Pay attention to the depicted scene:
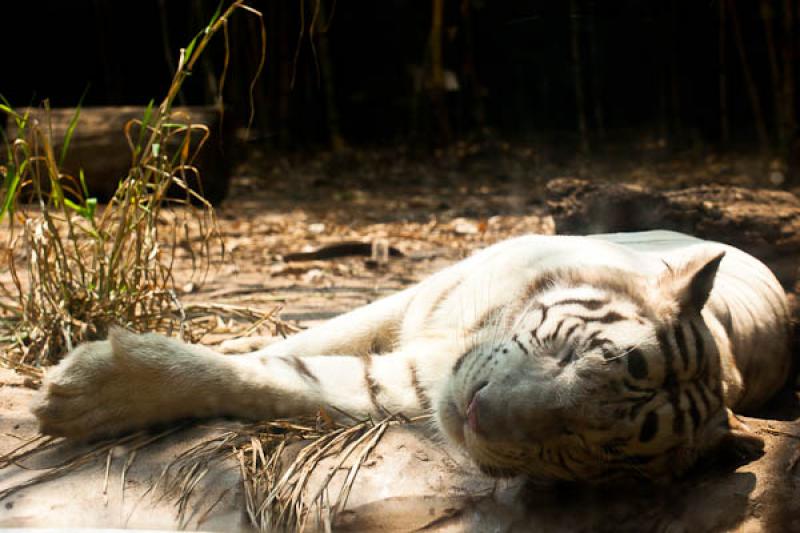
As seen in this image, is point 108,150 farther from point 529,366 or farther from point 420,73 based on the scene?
point 529,366

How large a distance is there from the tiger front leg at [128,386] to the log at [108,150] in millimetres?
3687

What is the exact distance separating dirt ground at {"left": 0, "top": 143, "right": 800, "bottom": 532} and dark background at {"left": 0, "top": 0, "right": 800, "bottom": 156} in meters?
0.42

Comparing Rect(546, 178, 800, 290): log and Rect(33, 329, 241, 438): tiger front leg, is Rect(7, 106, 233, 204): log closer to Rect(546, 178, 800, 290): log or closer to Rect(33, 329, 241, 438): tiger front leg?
Rect(546, 178, 800, 290): log

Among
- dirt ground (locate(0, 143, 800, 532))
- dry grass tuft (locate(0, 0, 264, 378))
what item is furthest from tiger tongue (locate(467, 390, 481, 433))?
dry grass tuft (locate(0, 0, 264, 378))

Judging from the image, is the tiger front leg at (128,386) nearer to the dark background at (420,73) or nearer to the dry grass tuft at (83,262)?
the dry grass tuft at (83,262)

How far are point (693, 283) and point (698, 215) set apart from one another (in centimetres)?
197

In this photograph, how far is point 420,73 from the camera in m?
8.52

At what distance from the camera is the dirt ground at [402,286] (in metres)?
1.86

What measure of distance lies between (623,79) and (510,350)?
6211 millimetres

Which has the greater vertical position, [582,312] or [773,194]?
[582,312]

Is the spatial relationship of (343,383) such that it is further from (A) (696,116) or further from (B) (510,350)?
(A) (696,116)

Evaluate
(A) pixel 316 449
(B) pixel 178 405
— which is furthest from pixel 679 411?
(B) pixel 178 405

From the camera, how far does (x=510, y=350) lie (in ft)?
6.23

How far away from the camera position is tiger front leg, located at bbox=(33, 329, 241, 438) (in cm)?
209
